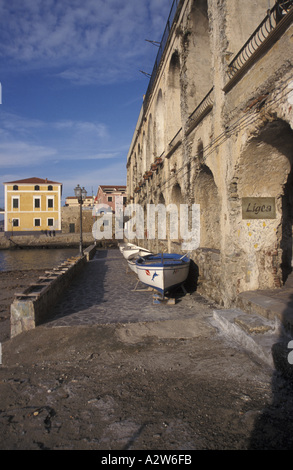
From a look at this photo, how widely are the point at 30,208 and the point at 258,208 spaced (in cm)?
5012

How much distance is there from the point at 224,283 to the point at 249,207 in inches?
67.6

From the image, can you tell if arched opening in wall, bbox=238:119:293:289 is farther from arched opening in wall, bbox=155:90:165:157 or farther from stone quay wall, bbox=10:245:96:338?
arched opening in wall, bbox=155:90:165:157

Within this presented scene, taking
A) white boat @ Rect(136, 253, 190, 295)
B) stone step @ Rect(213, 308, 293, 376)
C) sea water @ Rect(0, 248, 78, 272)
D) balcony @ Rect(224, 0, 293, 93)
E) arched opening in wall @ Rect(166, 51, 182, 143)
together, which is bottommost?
sea water @ Rect(0, 248, 78, 272)

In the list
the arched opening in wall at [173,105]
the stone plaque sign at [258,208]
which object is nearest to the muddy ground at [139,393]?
the stone plaque sign at [258,208]

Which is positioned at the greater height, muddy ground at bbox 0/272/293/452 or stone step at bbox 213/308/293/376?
stone step at bbox 213/308/293/376

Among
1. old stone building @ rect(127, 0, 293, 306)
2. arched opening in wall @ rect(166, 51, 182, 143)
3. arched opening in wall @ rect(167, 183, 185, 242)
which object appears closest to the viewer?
old stone building @ rect(127, 0, 293, 306)

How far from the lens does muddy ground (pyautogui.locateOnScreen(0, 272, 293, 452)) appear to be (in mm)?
2598

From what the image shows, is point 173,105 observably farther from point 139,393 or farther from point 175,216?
point 139,393

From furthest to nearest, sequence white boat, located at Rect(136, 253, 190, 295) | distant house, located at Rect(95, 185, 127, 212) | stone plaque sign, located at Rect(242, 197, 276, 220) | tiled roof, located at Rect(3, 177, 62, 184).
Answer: distant house, located at Rect(95, 185, 127, 212) → tiled roof, located at Rect(3, 177, 62, 184) → white boat, located at Rect(136, 253, 190, 295) → stone plaque sign, located at Rect(242, 197, 276, 220)

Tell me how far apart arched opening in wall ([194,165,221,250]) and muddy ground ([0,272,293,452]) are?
4286 mm

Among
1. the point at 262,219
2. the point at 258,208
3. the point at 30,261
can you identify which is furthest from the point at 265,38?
the point at 30,261

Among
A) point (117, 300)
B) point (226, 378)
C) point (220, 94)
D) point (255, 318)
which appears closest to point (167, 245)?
point (117, 300)

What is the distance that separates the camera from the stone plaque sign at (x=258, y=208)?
6.00 m

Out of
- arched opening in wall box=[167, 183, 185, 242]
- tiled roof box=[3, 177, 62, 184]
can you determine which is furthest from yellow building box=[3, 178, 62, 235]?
arched opening in wall box=[167, 183, 185, 242]
